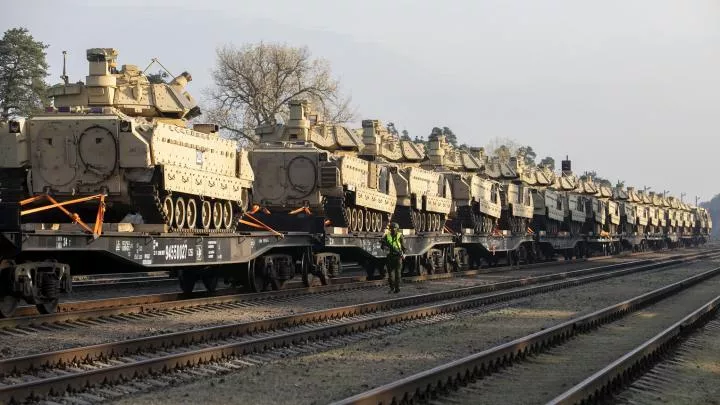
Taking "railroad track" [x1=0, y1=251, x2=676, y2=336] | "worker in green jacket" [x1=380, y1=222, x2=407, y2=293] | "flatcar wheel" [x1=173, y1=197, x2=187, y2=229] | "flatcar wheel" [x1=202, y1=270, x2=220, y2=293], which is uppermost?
"flatcar wheel" [x1=173, y1=197, x2=187, y2=229]

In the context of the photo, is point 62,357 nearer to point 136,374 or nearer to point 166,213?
point 136,374

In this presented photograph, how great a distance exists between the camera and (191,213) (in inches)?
776

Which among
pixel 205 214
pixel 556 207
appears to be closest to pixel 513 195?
pixel 556 207

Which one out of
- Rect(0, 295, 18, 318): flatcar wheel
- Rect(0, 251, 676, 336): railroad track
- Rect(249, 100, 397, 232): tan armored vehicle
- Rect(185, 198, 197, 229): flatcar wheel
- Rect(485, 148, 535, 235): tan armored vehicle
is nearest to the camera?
Rect(0, 251, 676, 336): railroad track

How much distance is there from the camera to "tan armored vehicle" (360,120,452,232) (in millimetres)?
31484

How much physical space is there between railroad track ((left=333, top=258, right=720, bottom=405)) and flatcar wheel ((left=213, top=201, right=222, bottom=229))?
7.62 metres

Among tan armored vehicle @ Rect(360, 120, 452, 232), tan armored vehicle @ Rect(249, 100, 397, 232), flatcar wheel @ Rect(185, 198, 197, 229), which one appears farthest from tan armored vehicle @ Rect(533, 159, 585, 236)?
flatcar wheel @ Rect(185, 198, 197, 229)

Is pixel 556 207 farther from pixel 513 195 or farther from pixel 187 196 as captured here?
pixel 187 196

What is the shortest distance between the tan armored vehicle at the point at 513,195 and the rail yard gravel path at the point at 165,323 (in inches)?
763

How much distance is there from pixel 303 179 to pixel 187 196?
6005 millimetres

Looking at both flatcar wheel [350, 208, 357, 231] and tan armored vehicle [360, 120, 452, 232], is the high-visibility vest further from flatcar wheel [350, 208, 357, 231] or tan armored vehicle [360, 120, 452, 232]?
tan armored vehicle [360, 120, 452, 232]

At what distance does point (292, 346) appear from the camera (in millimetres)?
13508

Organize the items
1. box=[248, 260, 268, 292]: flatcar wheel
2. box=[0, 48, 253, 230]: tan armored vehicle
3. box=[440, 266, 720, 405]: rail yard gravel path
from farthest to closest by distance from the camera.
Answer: box=[248, 260, 268, 292]: flatcar wheel < box=[0, 48, 253, 230]: tan armored vehicle < box=[440, 266, 720, 405]: rail yard gravel path

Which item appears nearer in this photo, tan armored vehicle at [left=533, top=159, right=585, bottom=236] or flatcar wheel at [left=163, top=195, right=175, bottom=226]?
flatcar wheel at [left=163, top=195, right=175, bottom=226]
